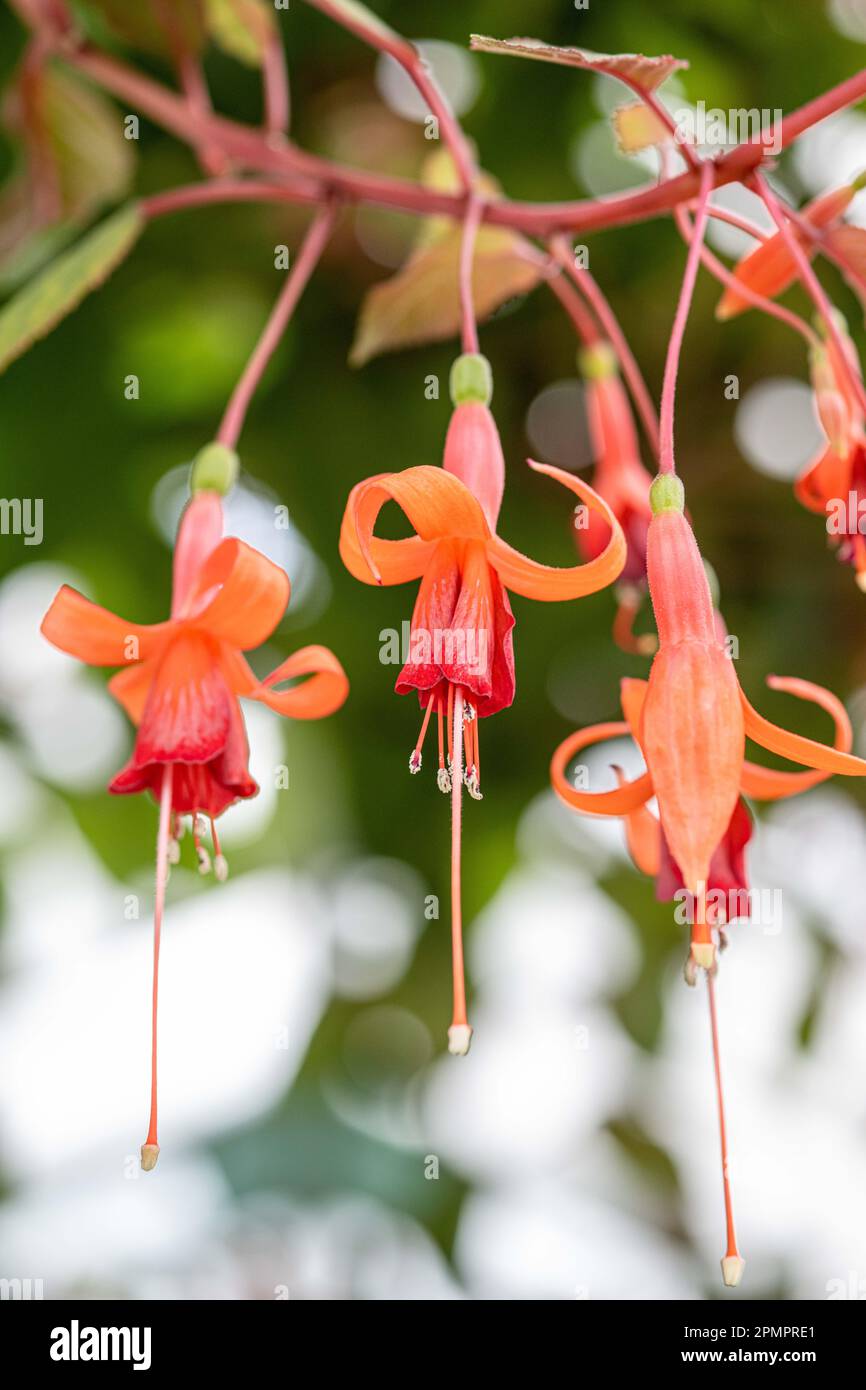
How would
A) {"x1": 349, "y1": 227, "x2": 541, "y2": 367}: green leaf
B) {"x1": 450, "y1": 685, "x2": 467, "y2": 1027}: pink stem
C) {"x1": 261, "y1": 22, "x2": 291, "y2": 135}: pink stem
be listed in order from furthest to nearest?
{"x1": 261, "y1": 22, "x2": 291, "y2": 135}: pink stem, {"x1": 349, "y1": 227, "x2": 541, "y2": 367}: green leaf, {"x1": 450, "y1": 685, "x2": 467, "y2": 1027}: pink stem

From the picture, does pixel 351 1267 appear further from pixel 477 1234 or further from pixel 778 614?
pixel 778 614

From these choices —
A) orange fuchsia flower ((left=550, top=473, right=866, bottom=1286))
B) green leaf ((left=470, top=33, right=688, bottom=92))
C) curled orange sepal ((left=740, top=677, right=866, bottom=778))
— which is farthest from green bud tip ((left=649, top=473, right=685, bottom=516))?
green leaf ((left=470, top=33, right=688, bottom=92))

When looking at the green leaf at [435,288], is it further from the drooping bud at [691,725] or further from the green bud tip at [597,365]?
the drooping bud at [691,725]

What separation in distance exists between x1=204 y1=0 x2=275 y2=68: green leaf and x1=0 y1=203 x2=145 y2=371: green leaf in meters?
0.29

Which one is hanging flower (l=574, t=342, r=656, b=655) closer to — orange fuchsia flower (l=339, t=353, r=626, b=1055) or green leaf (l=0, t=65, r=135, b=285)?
orange fuchsia flower (l=339, t=353, r=626, b=1055)

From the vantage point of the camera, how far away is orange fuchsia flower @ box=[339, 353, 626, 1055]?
62 centimetres

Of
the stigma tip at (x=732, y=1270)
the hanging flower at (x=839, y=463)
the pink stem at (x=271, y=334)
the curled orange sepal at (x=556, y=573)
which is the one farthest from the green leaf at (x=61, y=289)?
the stigma tip at (x=732, y=1270)

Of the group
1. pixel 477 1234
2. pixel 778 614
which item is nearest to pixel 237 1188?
pixel 477 1234

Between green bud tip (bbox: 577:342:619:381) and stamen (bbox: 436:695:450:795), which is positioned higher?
green bud tip (bbox: 577:342:619:381)

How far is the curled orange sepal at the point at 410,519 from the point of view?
594 millimetres

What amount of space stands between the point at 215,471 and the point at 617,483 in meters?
0.33

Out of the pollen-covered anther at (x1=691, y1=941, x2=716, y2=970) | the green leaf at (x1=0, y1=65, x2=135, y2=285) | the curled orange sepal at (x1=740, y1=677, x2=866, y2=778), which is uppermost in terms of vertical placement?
the green leaf at (x1=0, y1=65, x2=135, y2=285)

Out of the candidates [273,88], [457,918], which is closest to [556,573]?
[457,918]

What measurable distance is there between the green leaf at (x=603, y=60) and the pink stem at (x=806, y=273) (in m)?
0.08
